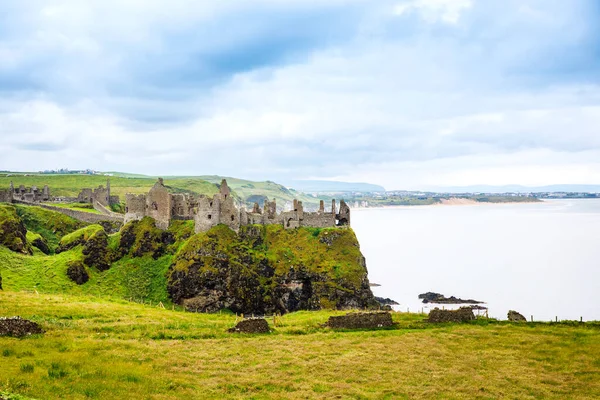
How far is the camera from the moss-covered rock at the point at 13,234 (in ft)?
229

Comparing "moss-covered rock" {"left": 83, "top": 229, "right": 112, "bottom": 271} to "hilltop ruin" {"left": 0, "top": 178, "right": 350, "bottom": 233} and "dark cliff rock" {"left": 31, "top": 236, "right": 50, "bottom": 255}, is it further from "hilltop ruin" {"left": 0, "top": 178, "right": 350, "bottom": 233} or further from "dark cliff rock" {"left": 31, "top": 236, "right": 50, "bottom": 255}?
"dark cliff rock" {"left": 31, "top": 236, "right": 50, "bottom": 255}

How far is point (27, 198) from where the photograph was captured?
10762 cm

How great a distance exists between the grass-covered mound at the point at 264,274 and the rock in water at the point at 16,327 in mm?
36197

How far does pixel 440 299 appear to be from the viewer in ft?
290

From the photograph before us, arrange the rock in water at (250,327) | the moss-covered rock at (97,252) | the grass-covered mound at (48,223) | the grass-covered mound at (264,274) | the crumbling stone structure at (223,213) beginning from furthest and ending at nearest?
1. the grass-covered mound at (48,223)
2. the crumbling stone structure at (223,213)
3. the moss-covered rock at (97,252)
4. the grass-covered mound at (264,274)
5. the rock in water at (250,327)

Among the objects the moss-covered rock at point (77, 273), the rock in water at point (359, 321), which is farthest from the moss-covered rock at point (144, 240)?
the rock in water at point (359, 321)

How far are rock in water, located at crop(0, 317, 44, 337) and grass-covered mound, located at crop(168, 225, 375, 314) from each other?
119 ft

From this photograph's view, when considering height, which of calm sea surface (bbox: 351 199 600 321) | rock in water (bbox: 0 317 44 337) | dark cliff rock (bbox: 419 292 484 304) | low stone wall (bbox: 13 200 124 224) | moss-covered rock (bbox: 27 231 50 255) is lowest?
dark cliff rock (bbox: 419 292 484 304)

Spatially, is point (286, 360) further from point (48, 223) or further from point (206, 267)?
point (48, 223)

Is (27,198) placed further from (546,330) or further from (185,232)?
(546,330)

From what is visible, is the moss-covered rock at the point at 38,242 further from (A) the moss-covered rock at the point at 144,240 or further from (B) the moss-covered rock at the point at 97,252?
(A) the moss-covered rock at the point at 144,240

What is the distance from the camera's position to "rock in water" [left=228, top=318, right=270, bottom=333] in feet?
117

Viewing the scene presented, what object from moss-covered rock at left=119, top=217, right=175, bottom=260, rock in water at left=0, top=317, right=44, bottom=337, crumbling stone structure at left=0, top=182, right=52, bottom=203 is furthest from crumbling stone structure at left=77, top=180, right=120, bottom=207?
rock in water at left=0, top=317, right=44, bottom=337

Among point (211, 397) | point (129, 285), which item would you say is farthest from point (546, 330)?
point (129, 285)
